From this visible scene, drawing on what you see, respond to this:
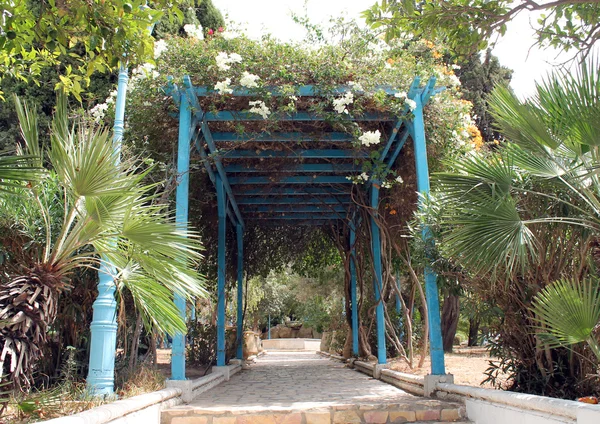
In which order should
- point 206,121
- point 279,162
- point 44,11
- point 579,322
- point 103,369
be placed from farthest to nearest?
point 279,162
point 206,121
point 103,369
point 44,11
point 579,322

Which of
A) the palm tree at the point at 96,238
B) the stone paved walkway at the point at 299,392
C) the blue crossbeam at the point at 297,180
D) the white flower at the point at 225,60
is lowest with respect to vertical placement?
the stone paved walkway at the point at 299,392

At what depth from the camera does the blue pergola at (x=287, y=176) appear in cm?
588

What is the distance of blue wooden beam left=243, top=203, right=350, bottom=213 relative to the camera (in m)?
10.1

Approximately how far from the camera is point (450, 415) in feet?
14.5

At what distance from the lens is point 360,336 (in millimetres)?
9734

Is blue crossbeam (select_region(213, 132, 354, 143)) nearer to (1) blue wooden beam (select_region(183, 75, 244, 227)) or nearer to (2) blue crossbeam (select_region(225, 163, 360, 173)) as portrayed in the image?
(1) blue wooden beam (select_region(183, 75, 244, 227))

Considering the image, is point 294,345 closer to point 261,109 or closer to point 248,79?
point 261,109

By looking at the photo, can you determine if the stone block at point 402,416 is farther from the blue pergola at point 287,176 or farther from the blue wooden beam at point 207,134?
the blue wooden beam at point 207,134

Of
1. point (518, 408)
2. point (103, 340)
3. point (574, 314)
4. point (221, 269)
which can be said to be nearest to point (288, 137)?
point (221, 269)

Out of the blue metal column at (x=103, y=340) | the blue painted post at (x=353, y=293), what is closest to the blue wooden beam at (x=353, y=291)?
the blue painted post at (x=353, y=293)

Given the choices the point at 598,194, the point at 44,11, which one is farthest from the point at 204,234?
the point at 598,194

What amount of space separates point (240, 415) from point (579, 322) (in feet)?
8.99

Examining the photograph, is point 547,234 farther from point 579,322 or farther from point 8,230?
point 8,230

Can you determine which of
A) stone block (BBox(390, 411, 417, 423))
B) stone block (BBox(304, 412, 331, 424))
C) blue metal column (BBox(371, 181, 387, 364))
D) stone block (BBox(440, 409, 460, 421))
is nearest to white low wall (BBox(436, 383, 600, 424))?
stone block (BBox(440, 409, 460, 421))
